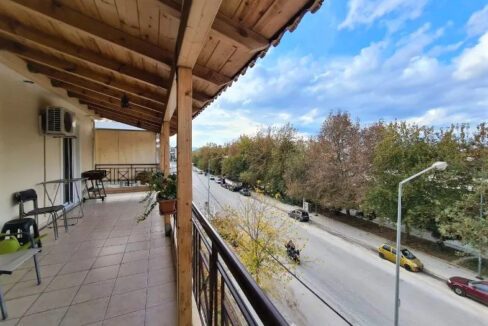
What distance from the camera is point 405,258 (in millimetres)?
8500

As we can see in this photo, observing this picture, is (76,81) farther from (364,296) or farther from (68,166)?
(364,296)

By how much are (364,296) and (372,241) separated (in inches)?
171

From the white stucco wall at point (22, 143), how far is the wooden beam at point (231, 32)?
280 cm

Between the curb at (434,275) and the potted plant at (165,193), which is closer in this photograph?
the potted plant at (165,193)

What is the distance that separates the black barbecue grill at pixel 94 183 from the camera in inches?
222

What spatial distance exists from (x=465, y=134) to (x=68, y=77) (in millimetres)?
12276

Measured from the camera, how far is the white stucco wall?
2.61 meters

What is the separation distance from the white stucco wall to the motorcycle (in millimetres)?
8000

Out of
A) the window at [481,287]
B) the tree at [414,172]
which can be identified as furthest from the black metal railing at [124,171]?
the window at [481,287]

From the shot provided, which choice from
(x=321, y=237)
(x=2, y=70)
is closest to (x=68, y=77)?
(x=2, y=70)

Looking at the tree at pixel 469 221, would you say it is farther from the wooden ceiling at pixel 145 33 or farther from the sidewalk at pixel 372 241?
the wooden ceiling at pixel 145 33

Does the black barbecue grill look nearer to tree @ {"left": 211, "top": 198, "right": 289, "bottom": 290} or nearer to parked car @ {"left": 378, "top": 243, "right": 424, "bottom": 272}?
tree @ {"left": 211, "top": 198, "right": 289, "bottom": 290}

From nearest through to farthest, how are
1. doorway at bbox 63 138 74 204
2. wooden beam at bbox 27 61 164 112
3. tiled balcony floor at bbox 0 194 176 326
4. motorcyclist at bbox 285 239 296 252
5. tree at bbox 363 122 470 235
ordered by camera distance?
tiled balcony floor at bbox 0 194 176 326
wooden beam at bbox 27 61 164 112
doorway at bbox 63 138 74 204
tree at bbox 363 122 470 235
motorcyclist at bbox 285 239 296 252

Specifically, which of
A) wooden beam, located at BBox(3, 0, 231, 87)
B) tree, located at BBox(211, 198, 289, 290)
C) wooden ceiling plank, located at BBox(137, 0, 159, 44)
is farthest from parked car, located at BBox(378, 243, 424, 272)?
wooden ceiling plank, located at BBox(137, 0, 159, 44)
